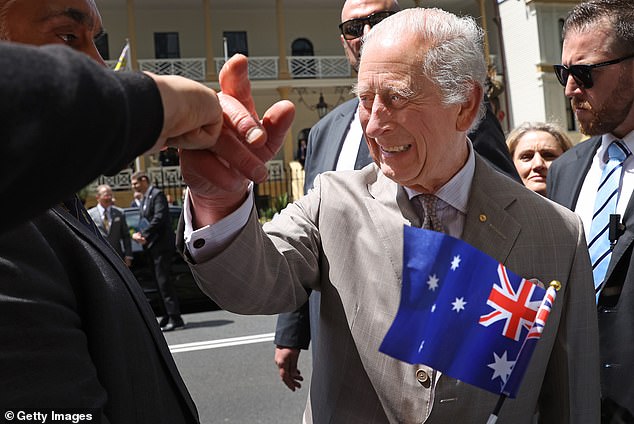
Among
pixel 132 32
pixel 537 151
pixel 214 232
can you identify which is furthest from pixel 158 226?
pixel 132 32

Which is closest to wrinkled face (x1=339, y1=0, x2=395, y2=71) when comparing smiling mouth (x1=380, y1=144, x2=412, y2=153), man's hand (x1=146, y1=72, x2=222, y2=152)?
smiling mouth (x1=380, y1=144, x2=412, y2=153)

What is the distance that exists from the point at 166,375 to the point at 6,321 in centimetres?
44

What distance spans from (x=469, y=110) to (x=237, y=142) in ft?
3.44

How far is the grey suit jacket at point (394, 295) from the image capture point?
203 centimetres

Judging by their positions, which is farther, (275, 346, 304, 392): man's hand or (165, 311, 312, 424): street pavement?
(165, 311, 312, 424): street pavement

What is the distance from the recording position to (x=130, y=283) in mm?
1600

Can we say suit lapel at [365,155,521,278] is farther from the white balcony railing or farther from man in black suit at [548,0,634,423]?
the white balcony railing

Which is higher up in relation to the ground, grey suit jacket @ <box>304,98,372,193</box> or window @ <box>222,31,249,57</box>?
window @ <box>222,31,249,57</box>

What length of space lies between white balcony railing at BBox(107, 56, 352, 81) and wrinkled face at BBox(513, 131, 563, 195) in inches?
899

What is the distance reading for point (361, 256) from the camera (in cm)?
212

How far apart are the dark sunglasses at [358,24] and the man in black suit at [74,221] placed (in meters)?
2.02

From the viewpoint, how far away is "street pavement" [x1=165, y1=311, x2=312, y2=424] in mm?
5586

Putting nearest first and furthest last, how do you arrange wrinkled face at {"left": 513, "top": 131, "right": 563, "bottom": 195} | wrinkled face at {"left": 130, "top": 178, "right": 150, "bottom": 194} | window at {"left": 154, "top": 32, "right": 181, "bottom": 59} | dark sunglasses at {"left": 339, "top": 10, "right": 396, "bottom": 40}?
dark sunglasses at {"left": 339, "top": 10, "right": 396, "bottom": 40} → wrinkled face at {"left": 513, "top": 131, "right": 563, "bottom": 195} → wrinkled face at {"left": 130, "top": 178, "right": 150, "bottom": 194} → window at {"left": 154, "top": 32, "right": 181, "bottom": 59}

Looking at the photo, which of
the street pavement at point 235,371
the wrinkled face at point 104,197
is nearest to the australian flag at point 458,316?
the street pavement at point 235,371
